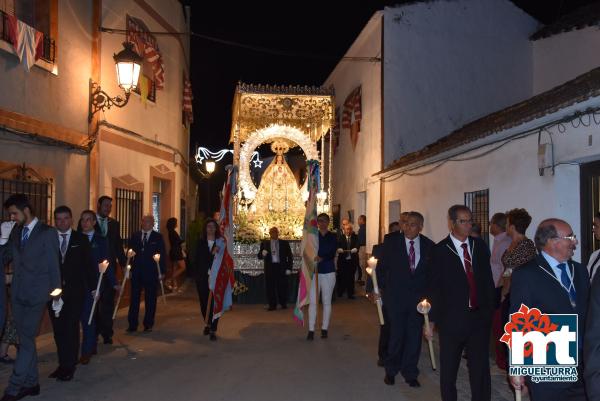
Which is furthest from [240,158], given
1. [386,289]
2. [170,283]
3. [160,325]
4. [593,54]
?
[386,289]

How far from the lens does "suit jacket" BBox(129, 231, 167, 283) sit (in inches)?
436

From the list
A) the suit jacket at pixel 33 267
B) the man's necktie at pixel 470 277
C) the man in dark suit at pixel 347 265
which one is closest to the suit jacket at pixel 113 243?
the suit jacket at pixel 33 267

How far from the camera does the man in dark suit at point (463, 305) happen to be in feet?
19.2

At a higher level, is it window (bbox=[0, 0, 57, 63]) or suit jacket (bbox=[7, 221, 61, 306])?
window (bbox=[0, 0, 57, 63])

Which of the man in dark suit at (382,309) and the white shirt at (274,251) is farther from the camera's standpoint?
the white shirt at (274,251)

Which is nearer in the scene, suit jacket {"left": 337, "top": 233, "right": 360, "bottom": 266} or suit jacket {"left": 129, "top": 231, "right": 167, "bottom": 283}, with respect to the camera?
suit jacket {"left": 129, "top": 231, "right": 167, "bottom": 283}

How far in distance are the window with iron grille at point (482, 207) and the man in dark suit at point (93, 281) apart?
19.5 feet

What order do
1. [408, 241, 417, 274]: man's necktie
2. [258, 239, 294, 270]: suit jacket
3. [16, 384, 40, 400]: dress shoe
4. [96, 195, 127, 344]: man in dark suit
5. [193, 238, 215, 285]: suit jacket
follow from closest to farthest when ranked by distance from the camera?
[16, 384, 40, 400]: dress shoe → [408, 241, 417, 274]: man's necktie → [96, 195, 127, 344]: man in dark suit → [193, 238, 215, 285]: suit jacket → [258, 239, 294, 270]: suit jacket

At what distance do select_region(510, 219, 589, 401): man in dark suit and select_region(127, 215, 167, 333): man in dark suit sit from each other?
299 inches

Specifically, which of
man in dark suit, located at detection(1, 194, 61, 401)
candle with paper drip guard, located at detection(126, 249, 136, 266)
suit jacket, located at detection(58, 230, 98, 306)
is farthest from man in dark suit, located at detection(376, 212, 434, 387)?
candle with paper drip guard, located at detection(126, 249, 136, 266)

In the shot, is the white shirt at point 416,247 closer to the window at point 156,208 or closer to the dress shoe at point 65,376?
the dress shoe at point 65,376

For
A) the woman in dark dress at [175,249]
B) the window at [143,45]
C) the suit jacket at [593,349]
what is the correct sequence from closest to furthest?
the suit jacket at [593,349] < the window at [143,45] < the woman in dark dress at [175,249]

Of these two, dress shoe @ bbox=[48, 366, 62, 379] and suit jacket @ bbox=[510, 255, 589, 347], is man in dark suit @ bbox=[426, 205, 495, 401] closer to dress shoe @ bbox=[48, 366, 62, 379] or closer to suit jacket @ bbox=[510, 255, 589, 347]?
suit jacket @ bbox=[510, 255, 589, 347]

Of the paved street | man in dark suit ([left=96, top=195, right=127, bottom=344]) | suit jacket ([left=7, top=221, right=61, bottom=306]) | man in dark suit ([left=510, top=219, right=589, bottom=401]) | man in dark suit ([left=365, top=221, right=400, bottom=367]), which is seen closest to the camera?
man in dark suit ([left=510, top=219, right=589, bottom=401])
